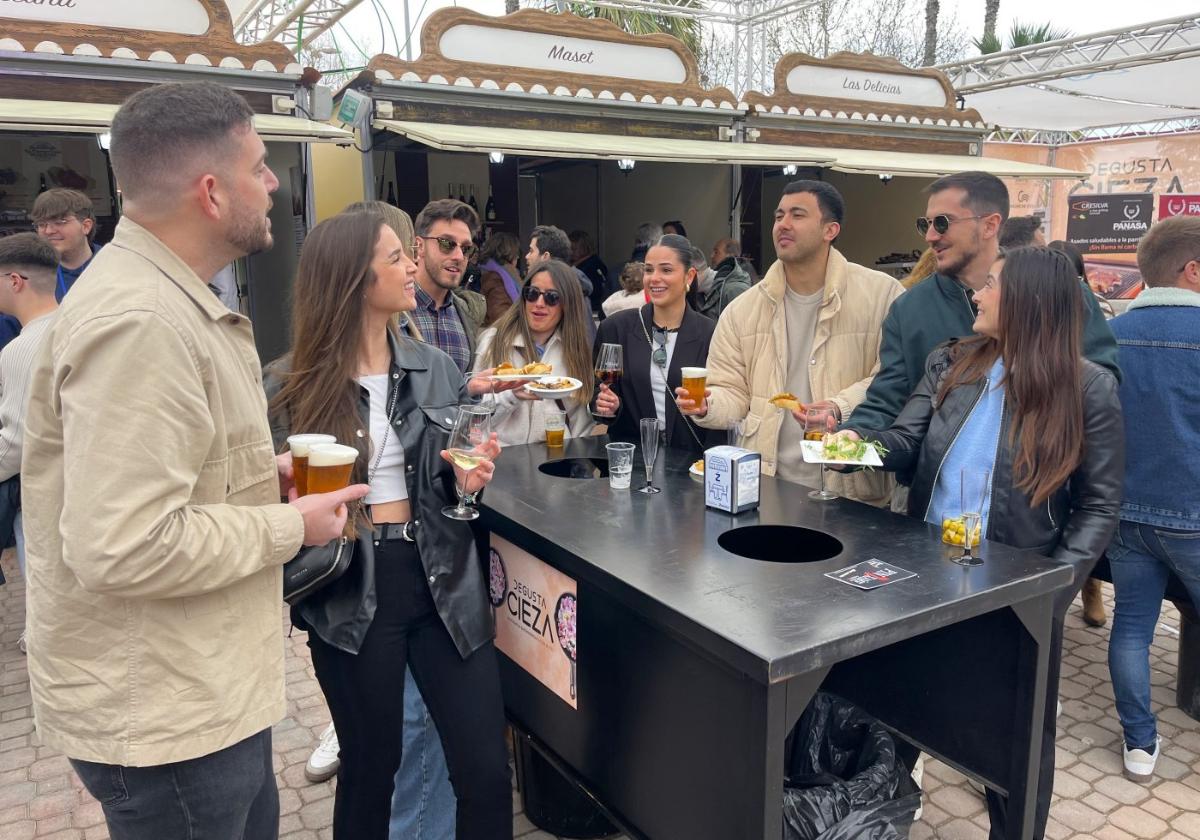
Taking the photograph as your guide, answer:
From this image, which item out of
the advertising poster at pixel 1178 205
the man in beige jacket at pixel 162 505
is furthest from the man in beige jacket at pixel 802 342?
the advertising poster at pixel 1178 205

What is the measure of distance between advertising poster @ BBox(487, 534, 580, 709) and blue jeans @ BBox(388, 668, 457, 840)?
33cm

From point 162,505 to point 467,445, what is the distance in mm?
871

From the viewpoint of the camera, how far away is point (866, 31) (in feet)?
82.8

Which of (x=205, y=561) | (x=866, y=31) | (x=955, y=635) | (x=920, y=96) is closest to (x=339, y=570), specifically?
(x=205, y=561)

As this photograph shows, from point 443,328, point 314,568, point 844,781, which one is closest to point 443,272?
point 443,328

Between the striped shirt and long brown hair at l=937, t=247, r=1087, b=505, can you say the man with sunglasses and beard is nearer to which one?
long brown hair at l=937, t=247, r=1087, b=505

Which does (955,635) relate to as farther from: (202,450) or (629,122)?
(629,122)

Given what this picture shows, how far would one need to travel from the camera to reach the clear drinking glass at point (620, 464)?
2576 millimetres

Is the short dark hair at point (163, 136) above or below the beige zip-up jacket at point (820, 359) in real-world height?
above

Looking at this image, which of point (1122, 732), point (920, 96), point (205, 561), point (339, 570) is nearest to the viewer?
point (205, 561)

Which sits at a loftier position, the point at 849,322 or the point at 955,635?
the point at 849,322

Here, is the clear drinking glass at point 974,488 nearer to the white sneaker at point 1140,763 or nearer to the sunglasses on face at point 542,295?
the white sneaker at point 1140,763

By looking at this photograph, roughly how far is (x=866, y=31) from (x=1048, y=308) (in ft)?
86.4

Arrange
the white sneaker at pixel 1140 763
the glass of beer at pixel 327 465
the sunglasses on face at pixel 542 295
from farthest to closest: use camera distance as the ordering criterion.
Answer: the sunglasses on face at pixel 542 295
the white sneaker at pixel 1140 763
the glass of beer at pixel 327 465
